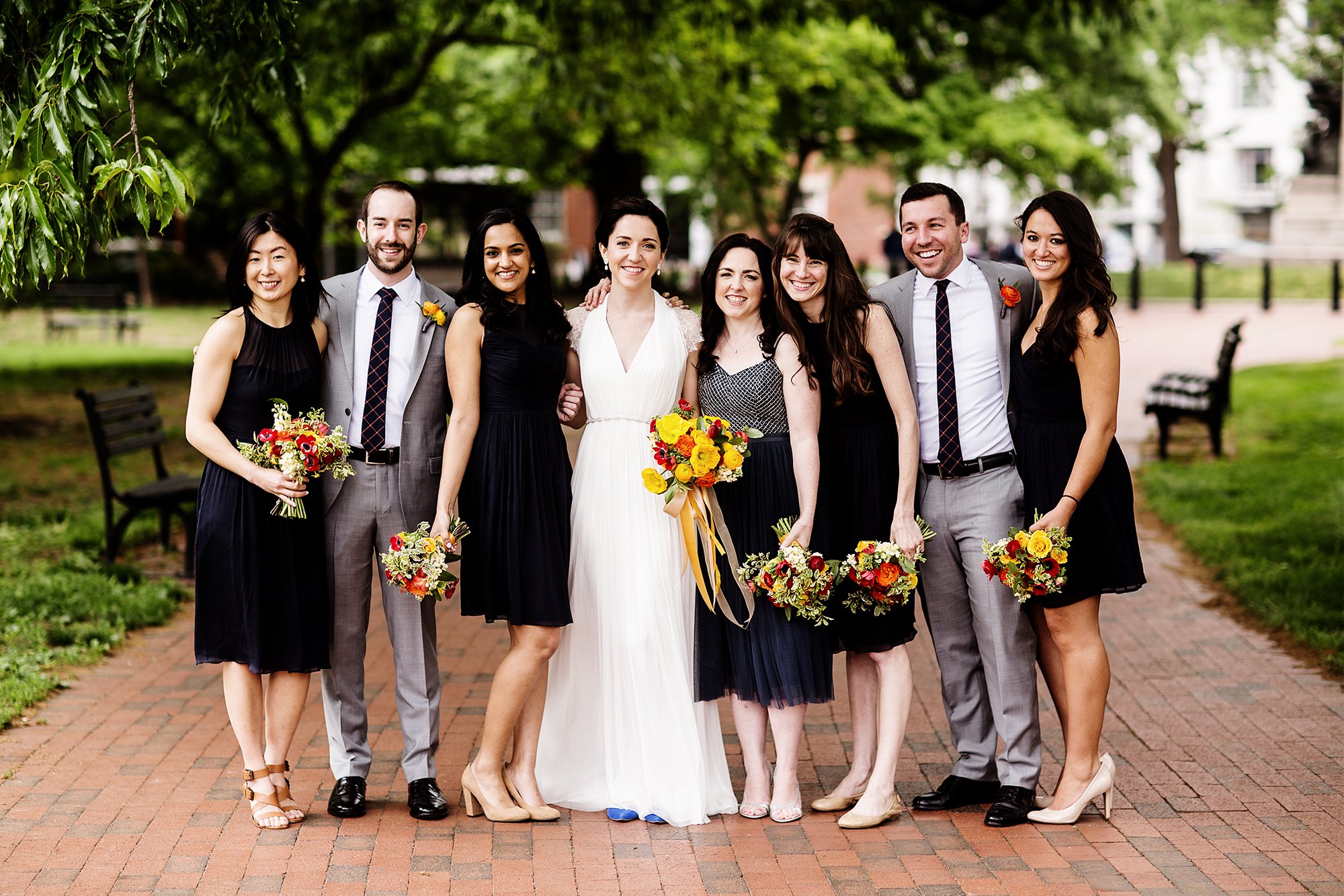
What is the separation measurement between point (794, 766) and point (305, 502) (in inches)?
78.7

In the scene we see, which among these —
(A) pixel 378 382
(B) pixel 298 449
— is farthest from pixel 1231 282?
(B) pixel 298 449

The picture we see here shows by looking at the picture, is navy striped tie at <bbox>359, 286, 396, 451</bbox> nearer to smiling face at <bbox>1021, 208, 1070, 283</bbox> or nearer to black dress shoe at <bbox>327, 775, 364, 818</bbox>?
black dress shoe at <bbox>327, 775, 364, 818</bbox>

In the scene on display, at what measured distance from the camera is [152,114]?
59.7ft

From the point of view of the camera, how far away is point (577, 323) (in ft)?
17.9

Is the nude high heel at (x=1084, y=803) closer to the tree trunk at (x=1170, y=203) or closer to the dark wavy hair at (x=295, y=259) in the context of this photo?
the dark wavy hair at (x=295, y=259)

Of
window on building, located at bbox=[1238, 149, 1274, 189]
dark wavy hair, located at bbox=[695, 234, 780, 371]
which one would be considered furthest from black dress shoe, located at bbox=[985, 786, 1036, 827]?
window on building, located at bbox=[1238, 149, 1274, 189]

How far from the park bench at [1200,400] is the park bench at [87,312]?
61.4 ft

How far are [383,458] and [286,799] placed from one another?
1.31m

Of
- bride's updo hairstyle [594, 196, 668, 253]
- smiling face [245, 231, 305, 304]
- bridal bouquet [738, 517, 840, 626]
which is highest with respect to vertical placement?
bride's updo hairstyle [594, 196, 668, 253]

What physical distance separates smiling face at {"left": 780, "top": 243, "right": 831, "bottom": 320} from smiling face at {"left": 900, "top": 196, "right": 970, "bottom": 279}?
12.6 inches

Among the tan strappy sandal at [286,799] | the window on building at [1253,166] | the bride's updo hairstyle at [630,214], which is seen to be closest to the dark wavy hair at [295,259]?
the bride's updo hairstyle at [630,214]

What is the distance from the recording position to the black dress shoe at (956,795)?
5.33 m

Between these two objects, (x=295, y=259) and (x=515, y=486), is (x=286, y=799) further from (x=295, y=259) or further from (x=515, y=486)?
(x=295, y=259)

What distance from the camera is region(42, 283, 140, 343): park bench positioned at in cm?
2569
